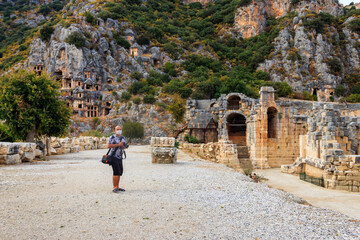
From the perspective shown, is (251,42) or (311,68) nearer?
(311,68)

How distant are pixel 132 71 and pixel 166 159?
183 feet

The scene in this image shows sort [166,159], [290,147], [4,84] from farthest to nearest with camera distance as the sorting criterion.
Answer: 1. [290,147]
2. [4,84]
3. [166,159]

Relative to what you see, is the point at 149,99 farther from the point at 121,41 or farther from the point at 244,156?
the point at 244,156

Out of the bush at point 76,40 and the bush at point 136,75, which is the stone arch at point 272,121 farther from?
the bush at point 76,40

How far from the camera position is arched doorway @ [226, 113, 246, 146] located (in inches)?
1189

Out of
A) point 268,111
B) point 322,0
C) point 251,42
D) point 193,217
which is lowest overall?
point 193,217

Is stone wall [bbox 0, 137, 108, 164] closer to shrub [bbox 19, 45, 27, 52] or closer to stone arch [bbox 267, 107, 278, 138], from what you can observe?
stone arch [bbox 267, 107, 278, 138]

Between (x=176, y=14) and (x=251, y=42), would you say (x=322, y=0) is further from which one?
(x=176, y=14)

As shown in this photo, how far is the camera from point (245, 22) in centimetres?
8494

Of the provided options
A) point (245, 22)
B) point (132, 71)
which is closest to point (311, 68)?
point (245, 22)

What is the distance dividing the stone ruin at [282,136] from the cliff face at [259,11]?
54.0m

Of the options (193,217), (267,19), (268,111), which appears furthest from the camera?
(267,19)

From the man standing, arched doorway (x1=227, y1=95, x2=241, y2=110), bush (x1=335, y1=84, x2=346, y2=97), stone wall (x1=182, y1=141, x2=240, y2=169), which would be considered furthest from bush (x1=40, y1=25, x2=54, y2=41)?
the man standing

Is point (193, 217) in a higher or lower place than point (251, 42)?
lower
